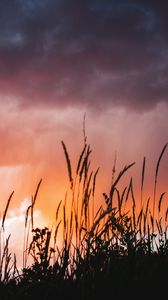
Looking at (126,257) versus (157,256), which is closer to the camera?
(126,257)

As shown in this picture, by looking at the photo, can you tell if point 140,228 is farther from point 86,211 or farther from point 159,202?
point 86,211

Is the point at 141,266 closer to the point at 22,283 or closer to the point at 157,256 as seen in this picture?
the point at 157,256

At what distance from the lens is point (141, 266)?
271 cm

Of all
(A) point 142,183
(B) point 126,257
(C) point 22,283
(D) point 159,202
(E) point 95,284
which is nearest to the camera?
(E) point 95,284

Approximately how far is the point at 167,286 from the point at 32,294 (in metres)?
0.85

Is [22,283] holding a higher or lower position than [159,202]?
lower

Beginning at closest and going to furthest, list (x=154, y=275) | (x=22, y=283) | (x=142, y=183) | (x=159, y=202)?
1. (x=154, y=275)
2. (x=22, y=283)
3. (x=142, y=183)
4. (x=159, y=202)

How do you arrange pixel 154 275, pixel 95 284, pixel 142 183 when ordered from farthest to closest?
pixel 142 183
pixel 154 275
pixel 95 284

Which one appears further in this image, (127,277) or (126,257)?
(126,257)

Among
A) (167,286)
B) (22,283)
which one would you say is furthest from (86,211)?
(22,283)

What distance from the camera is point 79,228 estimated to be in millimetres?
2717

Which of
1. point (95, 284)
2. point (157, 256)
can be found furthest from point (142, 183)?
point (95, 284)

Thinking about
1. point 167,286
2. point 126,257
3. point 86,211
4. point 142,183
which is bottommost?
point 167,286

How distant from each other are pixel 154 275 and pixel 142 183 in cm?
87
